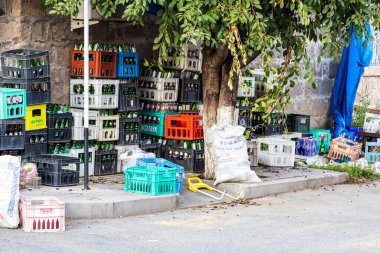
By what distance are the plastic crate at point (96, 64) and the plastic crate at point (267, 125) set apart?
374 centimetres

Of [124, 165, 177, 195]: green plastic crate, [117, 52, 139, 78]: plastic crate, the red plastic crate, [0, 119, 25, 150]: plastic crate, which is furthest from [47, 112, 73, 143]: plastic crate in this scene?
the red plastic crate

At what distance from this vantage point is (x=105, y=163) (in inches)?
574

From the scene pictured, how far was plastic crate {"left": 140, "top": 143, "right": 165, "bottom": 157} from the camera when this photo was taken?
15227mm

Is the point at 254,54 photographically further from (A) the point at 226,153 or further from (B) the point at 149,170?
(B) the point at 149,170

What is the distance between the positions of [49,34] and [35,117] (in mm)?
1703

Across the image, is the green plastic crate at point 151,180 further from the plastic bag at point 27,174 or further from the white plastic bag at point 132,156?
the white plastic bag at point 132,156

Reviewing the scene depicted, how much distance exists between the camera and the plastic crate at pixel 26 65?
13.0m

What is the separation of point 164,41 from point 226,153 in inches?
80.4

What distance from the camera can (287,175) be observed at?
15.3 meters

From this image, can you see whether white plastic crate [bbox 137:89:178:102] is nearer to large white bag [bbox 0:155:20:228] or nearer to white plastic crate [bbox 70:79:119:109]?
white plastic crate [bbox 70:79:119:109]

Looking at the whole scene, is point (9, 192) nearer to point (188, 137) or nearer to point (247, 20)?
point (247, 20)

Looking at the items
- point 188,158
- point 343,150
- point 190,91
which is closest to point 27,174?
point 188,158

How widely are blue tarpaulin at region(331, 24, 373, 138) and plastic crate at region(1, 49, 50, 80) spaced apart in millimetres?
8731

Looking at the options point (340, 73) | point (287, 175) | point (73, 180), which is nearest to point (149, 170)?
point (73, 180)
